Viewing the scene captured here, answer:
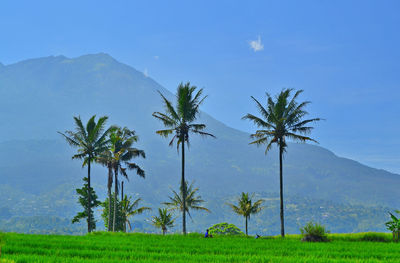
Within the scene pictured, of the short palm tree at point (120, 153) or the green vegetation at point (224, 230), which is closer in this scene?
the green vegetation at point (224, 230)

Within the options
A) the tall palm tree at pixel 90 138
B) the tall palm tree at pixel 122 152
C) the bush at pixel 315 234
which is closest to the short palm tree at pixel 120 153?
the tall palm tree at pixel 122 152

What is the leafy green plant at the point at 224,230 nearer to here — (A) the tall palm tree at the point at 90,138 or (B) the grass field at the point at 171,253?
(A) the tall palm tree at the point at 90,138

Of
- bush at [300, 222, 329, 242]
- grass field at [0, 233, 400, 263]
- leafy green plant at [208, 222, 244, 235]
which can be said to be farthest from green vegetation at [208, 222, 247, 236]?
grass field at [0, 233, 400, 263]

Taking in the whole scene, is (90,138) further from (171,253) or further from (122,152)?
(171,253)

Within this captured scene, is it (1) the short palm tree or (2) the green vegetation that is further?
(1) the short palm tree

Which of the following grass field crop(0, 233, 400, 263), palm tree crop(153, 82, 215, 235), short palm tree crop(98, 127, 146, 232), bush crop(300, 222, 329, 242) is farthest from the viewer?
short palm tree crop(98, 127, 146, 232)

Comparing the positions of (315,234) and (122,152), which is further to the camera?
(122,152)

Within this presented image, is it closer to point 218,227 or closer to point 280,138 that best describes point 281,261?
point 280,138

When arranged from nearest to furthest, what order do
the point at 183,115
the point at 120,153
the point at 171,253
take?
1. the point at 171,253
2. the point at 183,115
3. the point at 120,153

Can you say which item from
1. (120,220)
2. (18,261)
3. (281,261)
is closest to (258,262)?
(281,261)

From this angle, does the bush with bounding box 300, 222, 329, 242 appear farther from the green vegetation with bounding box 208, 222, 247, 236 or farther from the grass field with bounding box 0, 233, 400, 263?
the green vegetation with bounding box 208, 222, 247, 236

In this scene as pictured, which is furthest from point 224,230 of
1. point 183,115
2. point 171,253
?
point 171,253

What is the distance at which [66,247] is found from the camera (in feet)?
67.3

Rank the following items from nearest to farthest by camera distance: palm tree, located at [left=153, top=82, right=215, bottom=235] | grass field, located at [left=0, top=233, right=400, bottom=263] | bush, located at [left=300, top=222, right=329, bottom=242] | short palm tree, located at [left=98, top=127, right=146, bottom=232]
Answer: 1. grass field, located at [left=0, top=233, right=400, bottom=263]
2. bush, located at [left=300, top=222, right=329, bottom=242]
3. palm tree, located at [left=153, top=82, right=215, bottom=235]
4. short palm tree, located at [left=98, top=127, right=146, bottom=232]
